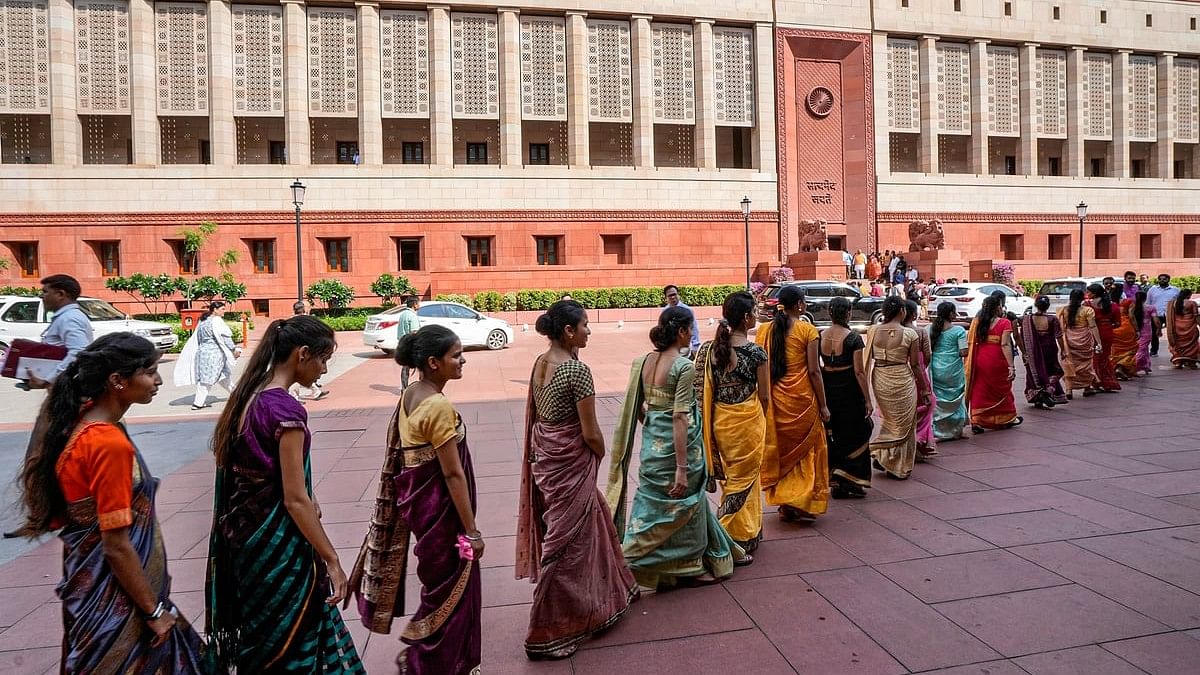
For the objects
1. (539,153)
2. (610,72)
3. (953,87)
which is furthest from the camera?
(953,87)

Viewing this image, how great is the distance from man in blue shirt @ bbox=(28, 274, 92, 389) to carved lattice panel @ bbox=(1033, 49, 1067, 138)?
3698 cm

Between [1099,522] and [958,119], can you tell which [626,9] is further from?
[1099,522]

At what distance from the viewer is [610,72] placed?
28.5 metres

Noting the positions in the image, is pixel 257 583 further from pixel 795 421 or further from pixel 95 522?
pixel 795 421

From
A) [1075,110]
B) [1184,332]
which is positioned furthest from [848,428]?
[1075,110]

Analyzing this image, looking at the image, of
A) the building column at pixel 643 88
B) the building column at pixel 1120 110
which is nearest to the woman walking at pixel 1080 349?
the building column at pixel 643 88

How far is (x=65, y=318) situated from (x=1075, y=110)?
38.9 metres

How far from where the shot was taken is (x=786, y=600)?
3.74 m

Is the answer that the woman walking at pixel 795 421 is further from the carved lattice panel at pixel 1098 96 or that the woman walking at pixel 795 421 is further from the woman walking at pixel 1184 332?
the carved lattice panel at pixel 1098 96

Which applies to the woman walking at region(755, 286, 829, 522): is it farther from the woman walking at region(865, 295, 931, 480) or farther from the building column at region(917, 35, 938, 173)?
the building column at region(917, 35, 938, 173)

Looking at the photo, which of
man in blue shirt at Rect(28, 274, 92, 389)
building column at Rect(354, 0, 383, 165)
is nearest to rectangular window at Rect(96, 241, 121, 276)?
building column at Rect(354, 0, 383, 165)

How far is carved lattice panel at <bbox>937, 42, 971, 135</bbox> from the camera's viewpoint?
31766 mm

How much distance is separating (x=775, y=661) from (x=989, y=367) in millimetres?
5961

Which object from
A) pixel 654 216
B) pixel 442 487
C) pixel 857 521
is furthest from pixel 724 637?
pixel 654 216
